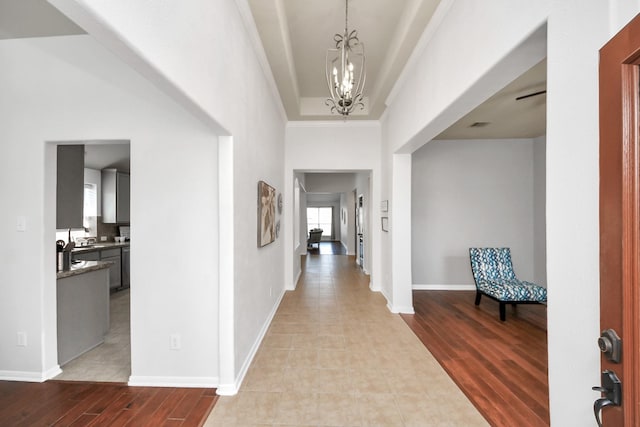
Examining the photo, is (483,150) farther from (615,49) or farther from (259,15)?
(615,49)

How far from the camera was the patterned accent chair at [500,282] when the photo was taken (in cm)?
401

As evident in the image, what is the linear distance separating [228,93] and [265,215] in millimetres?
1589

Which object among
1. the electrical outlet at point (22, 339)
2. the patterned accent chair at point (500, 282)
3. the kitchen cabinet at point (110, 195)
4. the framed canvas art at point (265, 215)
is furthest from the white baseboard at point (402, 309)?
the kitchen cabinet at point (110, 195)

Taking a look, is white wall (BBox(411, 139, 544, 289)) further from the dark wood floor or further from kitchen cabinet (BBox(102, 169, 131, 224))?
the dark wood floor

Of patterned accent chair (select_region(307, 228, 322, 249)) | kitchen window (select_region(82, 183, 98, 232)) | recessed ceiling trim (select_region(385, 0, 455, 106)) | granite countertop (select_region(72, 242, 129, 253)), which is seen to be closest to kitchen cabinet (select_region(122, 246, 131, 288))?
granite countertop (select_region(72, 242, 129, 253))

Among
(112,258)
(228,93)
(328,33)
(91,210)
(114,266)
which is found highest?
(328,33)

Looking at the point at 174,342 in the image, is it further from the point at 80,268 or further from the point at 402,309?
the point at 402,309

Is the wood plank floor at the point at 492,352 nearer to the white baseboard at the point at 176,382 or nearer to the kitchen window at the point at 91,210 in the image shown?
the white baseboard at the point at 176,382

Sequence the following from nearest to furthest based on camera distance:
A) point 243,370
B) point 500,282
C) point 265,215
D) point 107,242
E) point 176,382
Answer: point 176,382, point 243,370, point 265,215, point 500,282, point 107,242

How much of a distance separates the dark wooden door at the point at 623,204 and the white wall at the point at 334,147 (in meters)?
4.56

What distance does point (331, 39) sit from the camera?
3426mm

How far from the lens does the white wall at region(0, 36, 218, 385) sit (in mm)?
2496

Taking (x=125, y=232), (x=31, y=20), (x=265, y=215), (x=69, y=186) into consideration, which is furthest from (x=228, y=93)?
(x=125, y=232)

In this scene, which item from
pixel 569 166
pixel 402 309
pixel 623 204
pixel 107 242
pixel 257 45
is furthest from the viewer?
pixel 107 242
